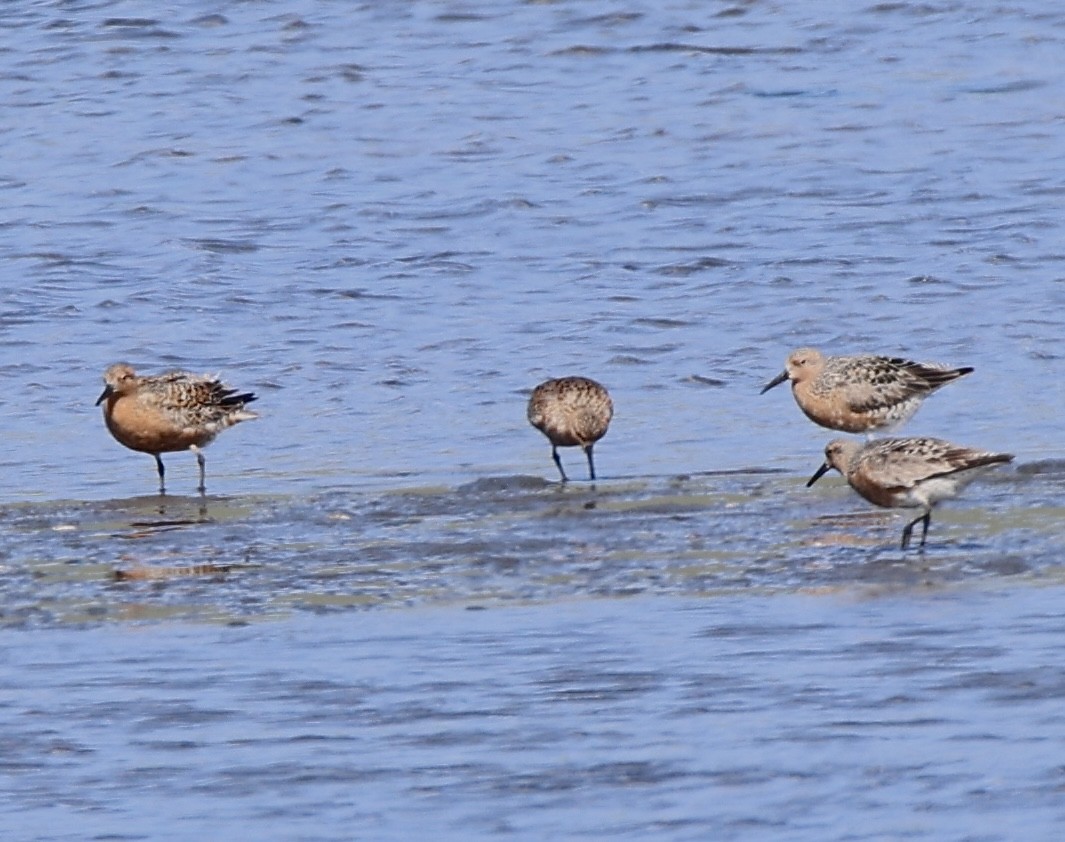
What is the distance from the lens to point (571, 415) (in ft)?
48.9

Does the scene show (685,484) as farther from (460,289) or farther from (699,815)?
(460,289)

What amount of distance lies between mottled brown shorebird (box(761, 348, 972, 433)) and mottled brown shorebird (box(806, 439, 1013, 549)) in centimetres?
282

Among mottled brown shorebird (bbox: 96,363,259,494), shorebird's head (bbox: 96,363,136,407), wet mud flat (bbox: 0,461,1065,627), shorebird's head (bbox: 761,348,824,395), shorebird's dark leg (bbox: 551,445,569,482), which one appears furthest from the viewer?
shorebird's head (bbox: 761,348,824,395)

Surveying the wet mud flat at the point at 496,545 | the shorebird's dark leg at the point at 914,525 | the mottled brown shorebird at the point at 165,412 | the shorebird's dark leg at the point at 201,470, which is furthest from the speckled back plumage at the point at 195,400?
the shorebird's dark leg at the point at 914,525

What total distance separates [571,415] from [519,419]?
6.47 ft

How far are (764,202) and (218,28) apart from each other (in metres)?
11.2

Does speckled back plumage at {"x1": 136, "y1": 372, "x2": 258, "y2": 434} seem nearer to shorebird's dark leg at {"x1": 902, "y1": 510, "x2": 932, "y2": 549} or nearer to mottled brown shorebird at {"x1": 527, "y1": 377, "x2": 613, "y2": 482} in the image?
mottled brown shorebird at {"x1": 527, "y1": 377, "x2": 613, "y2": 482}

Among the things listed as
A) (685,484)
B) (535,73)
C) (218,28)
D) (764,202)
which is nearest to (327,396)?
(685,484)

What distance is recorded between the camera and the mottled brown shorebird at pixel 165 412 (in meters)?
15.3

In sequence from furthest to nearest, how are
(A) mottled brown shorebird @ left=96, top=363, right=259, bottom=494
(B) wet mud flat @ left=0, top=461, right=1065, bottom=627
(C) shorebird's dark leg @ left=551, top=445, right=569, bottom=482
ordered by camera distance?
(A) mottled brown shorebird @ left=96, top=363, right=259, bottom=494
(C) shorebird's dark leg @ left=551, top=445, right=569, bottom=482
(B) wet mud flat @ left=0, top=461, right=1065, bottom=627

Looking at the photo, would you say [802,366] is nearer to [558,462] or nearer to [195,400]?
[558,462]

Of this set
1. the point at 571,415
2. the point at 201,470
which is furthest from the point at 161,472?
the point at 571,415

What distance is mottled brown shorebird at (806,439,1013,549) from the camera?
12.2m

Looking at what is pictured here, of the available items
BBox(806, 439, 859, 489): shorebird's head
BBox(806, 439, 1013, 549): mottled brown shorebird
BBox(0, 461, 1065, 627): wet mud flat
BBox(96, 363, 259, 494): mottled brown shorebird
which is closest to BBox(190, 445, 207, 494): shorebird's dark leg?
BBox(96, 363, 259, 494): mottled brown shorebird
